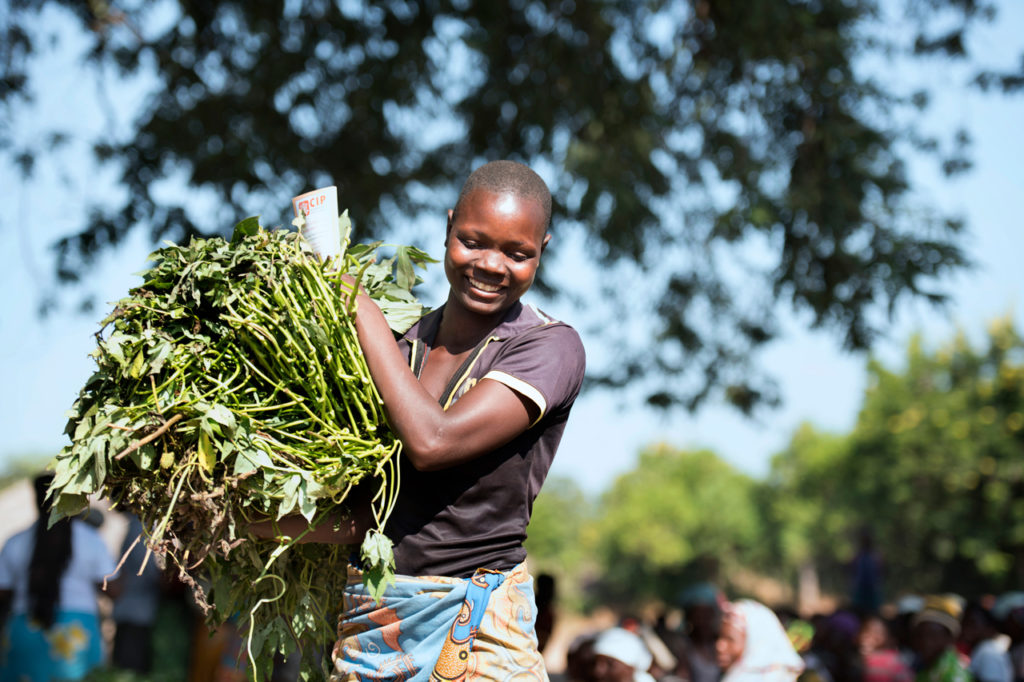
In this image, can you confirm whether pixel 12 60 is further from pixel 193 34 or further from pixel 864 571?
pixel 864 571

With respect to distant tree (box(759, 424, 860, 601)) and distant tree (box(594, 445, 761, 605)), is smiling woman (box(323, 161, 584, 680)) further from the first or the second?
distant tree (box(594, 445, 761, 605))

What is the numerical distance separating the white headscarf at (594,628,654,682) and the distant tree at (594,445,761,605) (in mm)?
43714

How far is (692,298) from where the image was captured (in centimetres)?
865

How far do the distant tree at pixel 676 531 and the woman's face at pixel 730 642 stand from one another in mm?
43628

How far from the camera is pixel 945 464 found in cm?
3131

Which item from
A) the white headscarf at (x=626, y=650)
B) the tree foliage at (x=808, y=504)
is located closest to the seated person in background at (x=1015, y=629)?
the white headscarf at (x=626, y=650)

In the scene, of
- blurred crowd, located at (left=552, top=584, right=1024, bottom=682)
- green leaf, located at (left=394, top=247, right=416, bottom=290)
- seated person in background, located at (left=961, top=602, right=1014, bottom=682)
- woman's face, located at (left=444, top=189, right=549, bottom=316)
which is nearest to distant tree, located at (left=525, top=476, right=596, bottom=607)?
blurred crowd, located at (left=552, top=584, right=1024, bottom=682)

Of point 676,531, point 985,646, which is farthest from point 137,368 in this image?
point 676,531

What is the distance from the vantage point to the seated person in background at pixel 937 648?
6.24m

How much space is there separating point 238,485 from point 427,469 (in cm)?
38

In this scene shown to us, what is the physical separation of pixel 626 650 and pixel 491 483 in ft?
11.3

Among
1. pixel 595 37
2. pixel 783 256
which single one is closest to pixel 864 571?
pixel 783 256

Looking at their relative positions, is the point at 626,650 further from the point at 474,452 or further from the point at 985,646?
the point at 474,452

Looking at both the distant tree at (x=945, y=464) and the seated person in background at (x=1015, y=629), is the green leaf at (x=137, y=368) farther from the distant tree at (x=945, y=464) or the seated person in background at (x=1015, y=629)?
the distant tree at (x=945, y=464)
